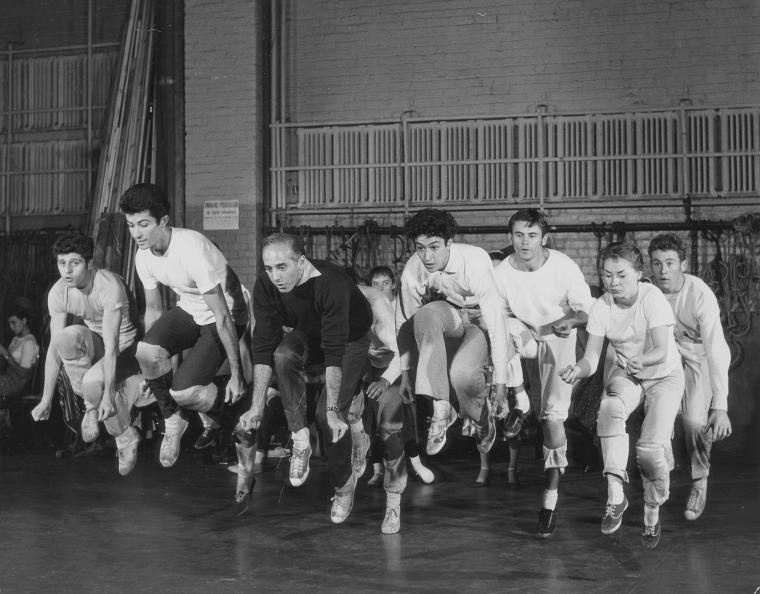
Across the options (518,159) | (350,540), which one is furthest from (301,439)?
(518,159)

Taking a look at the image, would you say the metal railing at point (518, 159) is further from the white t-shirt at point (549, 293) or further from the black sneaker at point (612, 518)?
the black sneaker at point (612, 518)

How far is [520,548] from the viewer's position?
201 inches

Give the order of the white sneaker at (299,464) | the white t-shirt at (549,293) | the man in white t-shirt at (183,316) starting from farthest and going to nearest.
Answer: the man in white t-shirt at (183,316)
the white t-shirt at (549,293)
the white sneaker at (299,464)

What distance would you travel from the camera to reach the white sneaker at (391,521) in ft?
17.9

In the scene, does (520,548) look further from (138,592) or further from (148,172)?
(148,172)

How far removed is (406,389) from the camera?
5984 millimetres

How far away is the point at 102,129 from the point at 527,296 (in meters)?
6.20

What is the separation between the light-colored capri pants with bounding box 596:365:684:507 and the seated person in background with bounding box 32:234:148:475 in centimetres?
298

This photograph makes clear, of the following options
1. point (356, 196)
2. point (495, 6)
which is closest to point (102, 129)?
point (356, 196)

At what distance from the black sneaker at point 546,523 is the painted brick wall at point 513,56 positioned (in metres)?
5.37

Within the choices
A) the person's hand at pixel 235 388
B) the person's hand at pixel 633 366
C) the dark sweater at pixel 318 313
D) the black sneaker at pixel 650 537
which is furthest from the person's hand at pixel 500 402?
the person's hand at pixel 235 388

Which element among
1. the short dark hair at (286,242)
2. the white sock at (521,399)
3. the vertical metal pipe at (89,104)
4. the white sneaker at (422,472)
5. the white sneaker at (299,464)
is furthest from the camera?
the vertical metal pipe at (89,104)

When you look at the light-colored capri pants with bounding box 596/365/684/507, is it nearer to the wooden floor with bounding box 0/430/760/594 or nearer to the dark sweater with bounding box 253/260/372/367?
the wooden floor with bounding box 0/430/760/594

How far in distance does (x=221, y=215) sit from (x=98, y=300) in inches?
129
